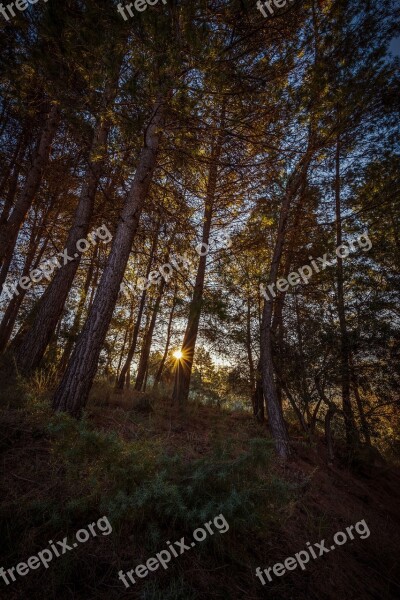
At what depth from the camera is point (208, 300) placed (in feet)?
23.7

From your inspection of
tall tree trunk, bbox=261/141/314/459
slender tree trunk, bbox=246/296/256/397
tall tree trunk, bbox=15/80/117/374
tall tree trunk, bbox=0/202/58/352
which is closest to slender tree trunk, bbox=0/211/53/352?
tall tree trunk, bbox=0/202/58/352

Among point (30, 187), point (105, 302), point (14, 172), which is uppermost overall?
point (14, 172)

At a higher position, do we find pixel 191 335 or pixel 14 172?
pixel 14 172

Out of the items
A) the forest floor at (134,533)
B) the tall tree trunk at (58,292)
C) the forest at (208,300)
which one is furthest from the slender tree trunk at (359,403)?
the tall tree trunk at (58,292)

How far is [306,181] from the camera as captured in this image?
778 cm

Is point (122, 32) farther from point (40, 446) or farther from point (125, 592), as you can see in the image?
point (125, 592)

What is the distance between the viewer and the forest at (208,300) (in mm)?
2242

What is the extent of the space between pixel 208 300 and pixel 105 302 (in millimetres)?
3267

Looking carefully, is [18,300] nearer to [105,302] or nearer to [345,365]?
[105,302]

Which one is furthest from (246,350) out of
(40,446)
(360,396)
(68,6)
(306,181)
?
(68,6)

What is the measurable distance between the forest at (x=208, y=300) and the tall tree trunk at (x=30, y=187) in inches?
2.4

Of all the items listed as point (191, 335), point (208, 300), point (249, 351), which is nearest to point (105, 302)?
point (208, 300)

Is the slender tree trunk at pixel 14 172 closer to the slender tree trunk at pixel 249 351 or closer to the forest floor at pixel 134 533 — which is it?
the forest floor at pixel 134 533

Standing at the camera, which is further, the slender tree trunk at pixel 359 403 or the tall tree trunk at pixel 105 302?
the slender tree trunk at pixel 359 403
